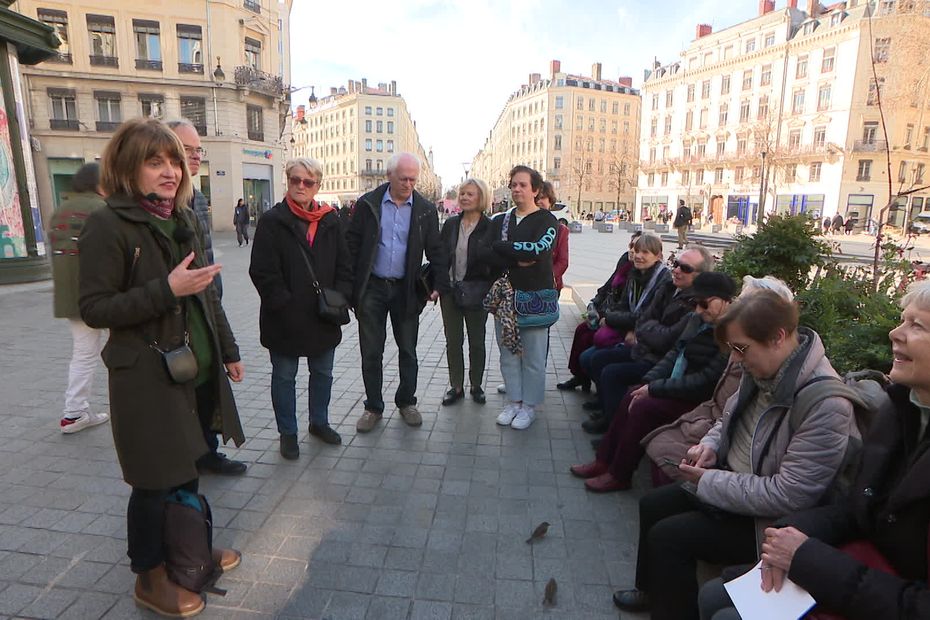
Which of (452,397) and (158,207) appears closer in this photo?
(158,207)

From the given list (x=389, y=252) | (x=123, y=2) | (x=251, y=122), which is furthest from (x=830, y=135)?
(x=389, y=252)

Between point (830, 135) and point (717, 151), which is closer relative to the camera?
point (830, 135)

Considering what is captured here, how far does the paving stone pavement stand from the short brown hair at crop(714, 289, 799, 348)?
1431 mm

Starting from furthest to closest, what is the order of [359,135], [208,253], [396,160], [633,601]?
[359,135]
[396,160]
[208,253]
[633,601]

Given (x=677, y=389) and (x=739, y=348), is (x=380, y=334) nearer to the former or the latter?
(x=677, y=389)

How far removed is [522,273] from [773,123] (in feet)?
190

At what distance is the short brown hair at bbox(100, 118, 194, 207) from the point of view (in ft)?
7.54

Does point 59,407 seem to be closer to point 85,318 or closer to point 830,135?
point 85,318

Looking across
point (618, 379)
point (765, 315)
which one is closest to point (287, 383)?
point (618, 379)

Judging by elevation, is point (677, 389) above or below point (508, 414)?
above

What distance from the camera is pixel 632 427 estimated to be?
3.49 metres

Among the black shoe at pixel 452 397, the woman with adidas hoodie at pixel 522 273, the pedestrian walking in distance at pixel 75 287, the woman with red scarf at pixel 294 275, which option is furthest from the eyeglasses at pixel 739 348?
the pedestrian walking in distance at pixel 75 287

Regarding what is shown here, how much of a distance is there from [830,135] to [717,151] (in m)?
12.6

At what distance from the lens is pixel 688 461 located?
9.12 ft
